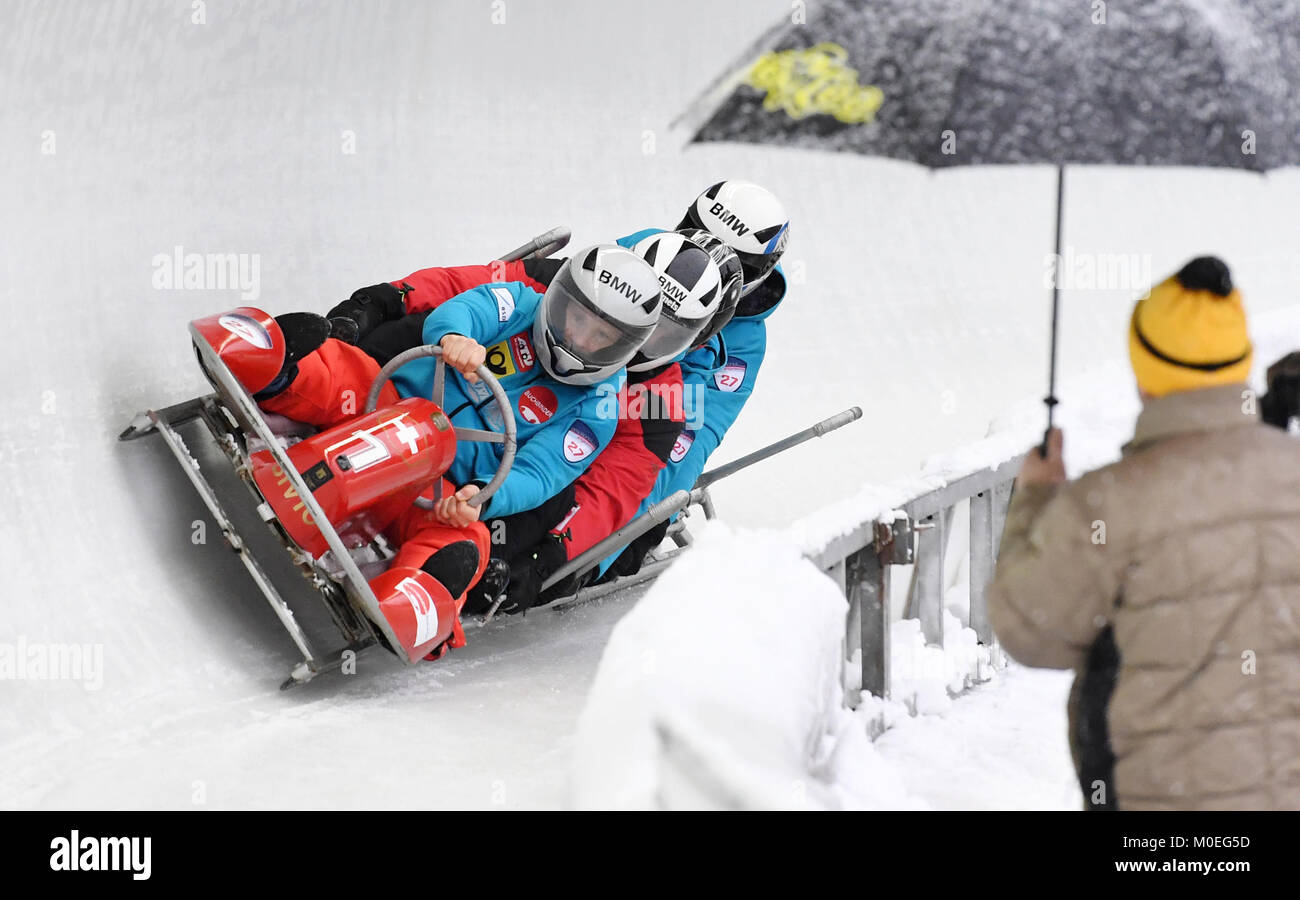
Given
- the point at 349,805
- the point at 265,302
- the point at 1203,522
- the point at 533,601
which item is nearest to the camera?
the point at 1203,522

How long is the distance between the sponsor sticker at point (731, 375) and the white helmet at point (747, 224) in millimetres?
241

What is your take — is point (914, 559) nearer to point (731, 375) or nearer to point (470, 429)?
point (470, 429)

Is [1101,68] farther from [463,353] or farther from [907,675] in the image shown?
[463,353]

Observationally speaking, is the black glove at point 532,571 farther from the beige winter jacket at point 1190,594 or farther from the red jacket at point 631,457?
the beige winter jacket at point 1190,594

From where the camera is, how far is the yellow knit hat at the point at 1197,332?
175 centimetres

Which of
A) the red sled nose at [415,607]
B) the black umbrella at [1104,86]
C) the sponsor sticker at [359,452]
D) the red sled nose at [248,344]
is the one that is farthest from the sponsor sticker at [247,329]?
the black umbrella at [1104,86]

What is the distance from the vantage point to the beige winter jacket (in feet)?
5.57

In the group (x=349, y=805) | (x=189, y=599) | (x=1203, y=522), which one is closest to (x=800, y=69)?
(x=189, y=599)

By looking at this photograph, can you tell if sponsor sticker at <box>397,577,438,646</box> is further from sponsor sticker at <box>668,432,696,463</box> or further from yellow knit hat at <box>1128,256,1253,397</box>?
yellow knit hat at <box>1128,256,1253,397</box>

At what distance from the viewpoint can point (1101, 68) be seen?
9.19ft

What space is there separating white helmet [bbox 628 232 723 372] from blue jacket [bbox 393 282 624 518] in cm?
18

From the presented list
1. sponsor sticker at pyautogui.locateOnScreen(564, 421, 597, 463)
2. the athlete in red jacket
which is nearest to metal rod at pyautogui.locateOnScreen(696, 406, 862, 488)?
the athlete in red jacket

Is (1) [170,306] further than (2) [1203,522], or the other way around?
(1) [170,306]
